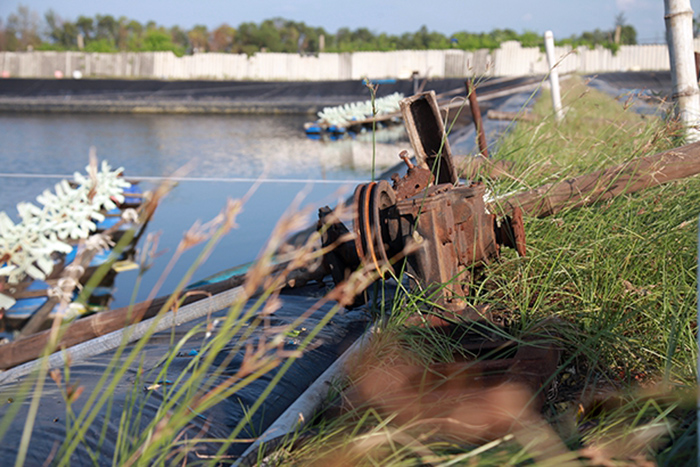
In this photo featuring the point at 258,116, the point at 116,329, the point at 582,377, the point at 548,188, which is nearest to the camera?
the point at 582,377

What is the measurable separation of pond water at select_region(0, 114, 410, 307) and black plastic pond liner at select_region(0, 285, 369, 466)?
64cm

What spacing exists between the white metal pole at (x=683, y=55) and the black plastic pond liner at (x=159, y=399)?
2750 millimetres

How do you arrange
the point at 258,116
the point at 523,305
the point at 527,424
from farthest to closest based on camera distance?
1. the point at 258,116
2. the point at 523,305
3. the point at 527,424

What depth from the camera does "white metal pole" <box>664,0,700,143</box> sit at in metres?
3.95

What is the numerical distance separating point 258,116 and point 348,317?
75.0 ft

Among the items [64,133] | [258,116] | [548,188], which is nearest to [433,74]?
[258,116]

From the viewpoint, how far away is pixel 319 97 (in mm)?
29812

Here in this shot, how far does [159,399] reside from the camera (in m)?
1.97

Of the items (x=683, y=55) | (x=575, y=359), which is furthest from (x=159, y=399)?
(x=683, y=55)

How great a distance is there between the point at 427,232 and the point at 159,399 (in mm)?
1100

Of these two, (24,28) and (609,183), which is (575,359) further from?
(24,28)

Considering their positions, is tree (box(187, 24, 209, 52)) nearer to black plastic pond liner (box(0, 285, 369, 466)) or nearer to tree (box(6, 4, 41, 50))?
tree (box(6, 4, 41, 50))

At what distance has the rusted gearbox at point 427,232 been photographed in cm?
219

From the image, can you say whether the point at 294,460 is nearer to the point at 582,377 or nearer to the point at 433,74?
the point at 582,377
